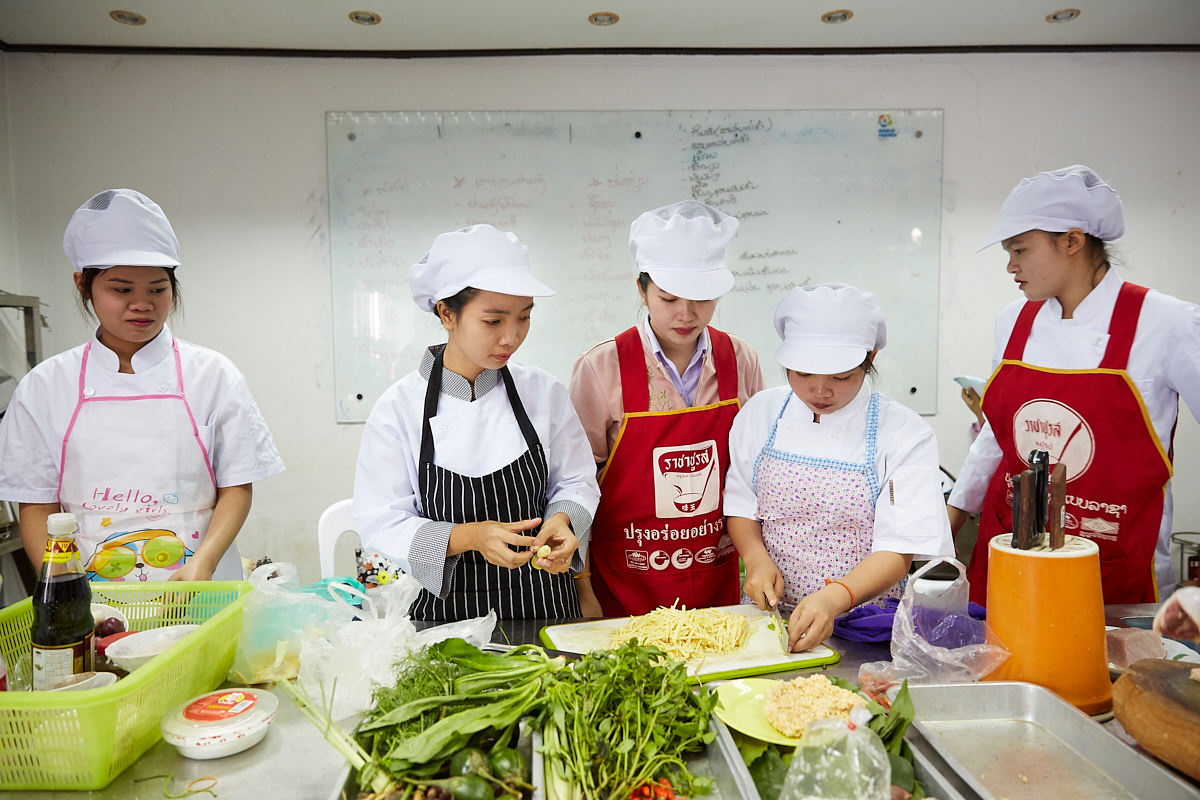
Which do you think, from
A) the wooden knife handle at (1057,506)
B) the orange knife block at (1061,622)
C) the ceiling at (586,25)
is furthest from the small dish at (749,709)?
the ceiling at (586,25)

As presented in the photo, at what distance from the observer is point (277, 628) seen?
1436mm

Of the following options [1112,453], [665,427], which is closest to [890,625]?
[665,427]

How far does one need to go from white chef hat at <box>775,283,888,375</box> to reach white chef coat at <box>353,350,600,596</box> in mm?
643

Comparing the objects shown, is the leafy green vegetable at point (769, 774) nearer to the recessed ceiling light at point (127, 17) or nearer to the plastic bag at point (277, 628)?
the plastic bag at point (277, 628)

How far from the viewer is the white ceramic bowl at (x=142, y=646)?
1.29m

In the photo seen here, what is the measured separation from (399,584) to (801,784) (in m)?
0.88

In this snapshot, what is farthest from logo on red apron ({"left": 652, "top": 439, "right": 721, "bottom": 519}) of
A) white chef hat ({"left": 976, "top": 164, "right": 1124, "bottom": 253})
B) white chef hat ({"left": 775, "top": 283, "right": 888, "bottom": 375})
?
white chef hat ({"left": 976, "top": 164, "right": 1124, "bottom": 253})

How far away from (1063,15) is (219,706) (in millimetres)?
4931

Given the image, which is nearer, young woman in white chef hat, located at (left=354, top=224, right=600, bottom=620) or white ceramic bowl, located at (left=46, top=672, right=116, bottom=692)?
white ceramic bowl, located at (left=46, top=672, right=116, bottom=692)

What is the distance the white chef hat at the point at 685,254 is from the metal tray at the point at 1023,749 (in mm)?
1174

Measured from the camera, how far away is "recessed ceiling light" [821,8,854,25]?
381cm

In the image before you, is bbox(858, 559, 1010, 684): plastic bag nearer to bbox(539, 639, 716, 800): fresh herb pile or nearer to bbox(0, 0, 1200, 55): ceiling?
bbox(539, 639, 716, 800): fresh herb pile

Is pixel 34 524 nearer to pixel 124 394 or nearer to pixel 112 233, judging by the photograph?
pixel 124 394

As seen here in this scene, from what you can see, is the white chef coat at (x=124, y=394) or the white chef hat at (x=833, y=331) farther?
the white chef coat at (x=124, y=394)
